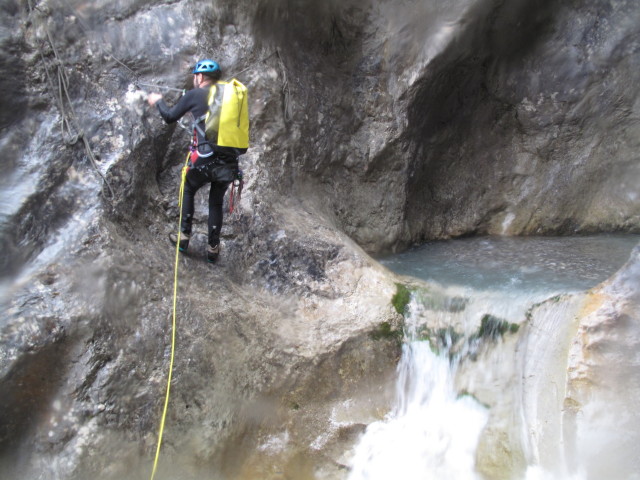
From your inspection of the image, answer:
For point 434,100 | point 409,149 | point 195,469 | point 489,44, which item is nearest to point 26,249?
point 195,469

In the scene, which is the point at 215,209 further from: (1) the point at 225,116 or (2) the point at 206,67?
(2) the point at 206,67

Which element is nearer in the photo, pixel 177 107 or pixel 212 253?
pixel 177 107

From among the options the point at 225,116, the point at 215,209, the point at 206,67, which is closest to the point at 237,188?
the point at 215,209

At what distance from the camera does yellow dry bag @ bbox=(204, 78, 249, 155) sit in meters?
4.30

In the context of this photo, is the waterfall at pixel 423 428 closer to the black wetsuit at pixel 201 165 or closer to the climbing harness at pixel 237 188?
the climbing harness at pixel 237 188

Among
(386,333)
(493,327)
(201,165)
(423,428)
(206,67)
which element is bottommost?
(423,428)

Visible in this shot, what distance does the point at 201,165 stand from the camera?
453 centimetres

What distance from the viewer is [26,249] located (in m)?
4.30

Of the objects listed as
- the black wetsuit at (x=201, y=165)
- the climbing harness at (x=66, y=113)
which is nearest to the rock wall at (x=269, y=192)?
the climbing harness at (x=66, y=113)

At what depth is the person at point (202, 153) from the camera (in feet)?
14.4

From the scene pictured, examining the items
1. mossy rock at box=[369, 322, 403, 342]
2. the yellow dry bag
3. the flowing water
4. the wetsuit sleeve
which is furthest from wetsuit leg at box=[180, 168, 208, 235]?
the flowing water

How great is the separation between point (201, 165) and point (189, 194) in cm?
38

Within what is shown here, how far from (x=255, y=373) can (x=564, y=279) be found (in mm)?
3279

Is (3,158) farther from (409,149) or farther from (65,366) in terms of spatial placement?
(409,149)
